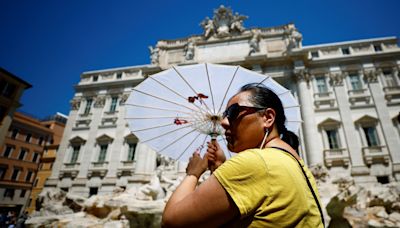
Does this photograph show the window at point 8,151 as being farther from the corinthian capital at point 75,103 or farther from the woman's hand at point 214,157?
the woman's hand at point 214,157

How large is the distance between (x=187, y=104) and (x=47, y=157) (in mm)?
39300

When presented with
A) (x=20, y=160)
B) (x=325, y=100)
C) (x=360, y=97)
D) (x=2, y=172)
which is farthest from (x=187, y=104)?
(x=20, y=160)

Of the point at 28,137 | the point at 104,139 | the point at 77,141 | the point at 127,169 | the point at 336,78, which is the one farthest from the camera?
the point at 28,137

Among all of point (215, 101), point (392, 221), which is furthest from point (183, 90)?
point (392, 221)

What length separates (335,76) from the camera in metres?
17.4

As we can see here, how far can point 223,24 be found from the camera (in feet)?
71.3

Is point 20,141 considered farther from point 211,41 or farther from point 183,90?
point 183,90

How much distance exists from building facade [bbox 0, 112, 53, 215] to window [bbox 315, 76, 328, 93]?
37134mm

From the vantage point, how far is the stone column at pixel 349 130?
13852mm

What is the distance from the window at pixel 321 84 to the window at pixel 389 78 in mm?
4366

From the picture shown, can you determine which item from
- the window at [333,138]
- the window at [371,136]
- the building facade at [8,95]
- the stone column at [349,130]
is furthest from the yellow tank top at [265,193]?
the building facade at [8,95]

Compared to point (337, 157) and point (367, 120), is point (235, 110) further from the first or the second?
point (367, 120)

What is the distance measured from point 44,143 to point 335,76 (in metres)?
41.4

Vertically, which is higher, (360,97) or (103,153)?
(360,97)
